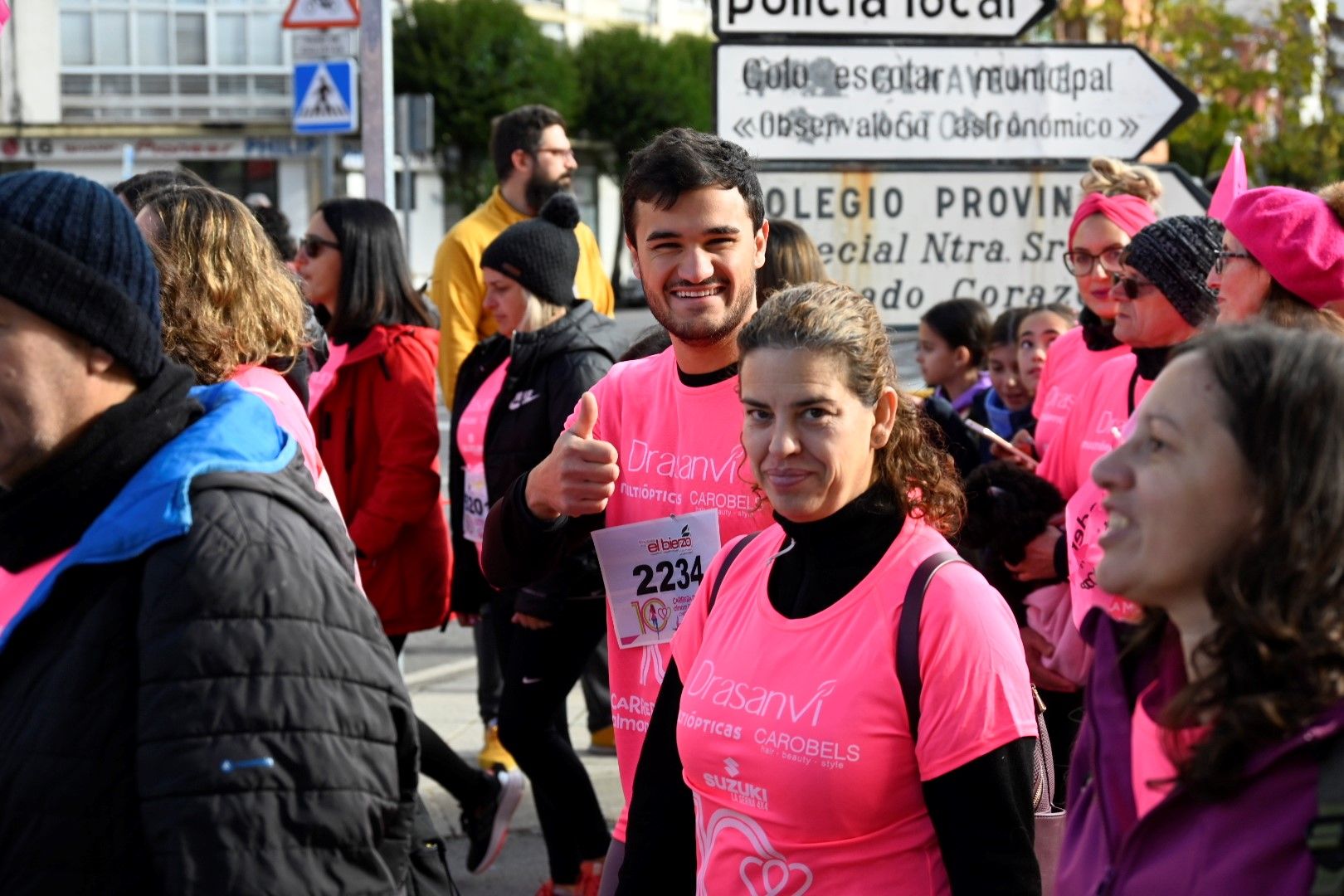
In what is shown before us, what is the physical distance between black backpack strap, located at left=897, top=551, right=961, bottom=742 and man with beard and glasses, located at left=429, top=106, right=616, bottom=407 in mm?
4620

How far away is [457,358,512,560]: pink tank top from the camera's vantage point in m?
5.73

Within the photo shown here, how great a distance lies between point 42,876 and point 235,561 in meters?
0.42

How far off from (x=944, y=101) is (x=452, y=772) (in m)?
3.09

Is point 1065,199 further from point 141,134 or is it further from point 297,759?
point 141,134

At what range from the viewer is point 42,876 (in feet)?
6.26

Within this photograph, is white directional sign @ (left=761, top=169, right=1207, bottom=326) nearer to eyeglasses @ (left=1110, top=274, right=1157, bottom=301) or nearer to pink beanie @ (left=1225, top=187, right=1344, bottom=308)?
eyeglasses @ (left=1110, top=274, right=1157, bottom=301)

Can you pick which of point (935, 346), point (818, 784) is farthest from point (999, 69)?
point (818, 784)

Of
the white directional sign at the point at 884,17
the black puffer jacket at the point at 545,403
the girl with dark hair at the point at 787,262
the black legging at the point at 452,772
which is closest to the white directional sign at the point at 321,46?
the white directional sign at the point at 884,17

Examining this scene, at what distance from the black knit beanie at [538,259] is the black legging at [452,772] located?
1473mm

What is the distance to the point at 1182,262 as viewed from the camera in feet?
13.5

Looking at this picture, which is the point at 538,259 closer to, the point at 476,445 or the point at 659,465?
the point at 476,445

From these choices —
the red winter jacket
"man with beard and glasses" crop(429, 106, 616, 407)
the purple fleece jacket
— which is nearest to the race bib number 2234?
the purple fleece jacket

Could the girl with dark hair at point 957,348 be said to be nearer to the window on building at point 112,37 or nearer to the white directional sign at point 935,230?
the white directional sign at point 935,230

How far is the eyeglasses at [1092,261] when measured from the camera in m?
4.93
